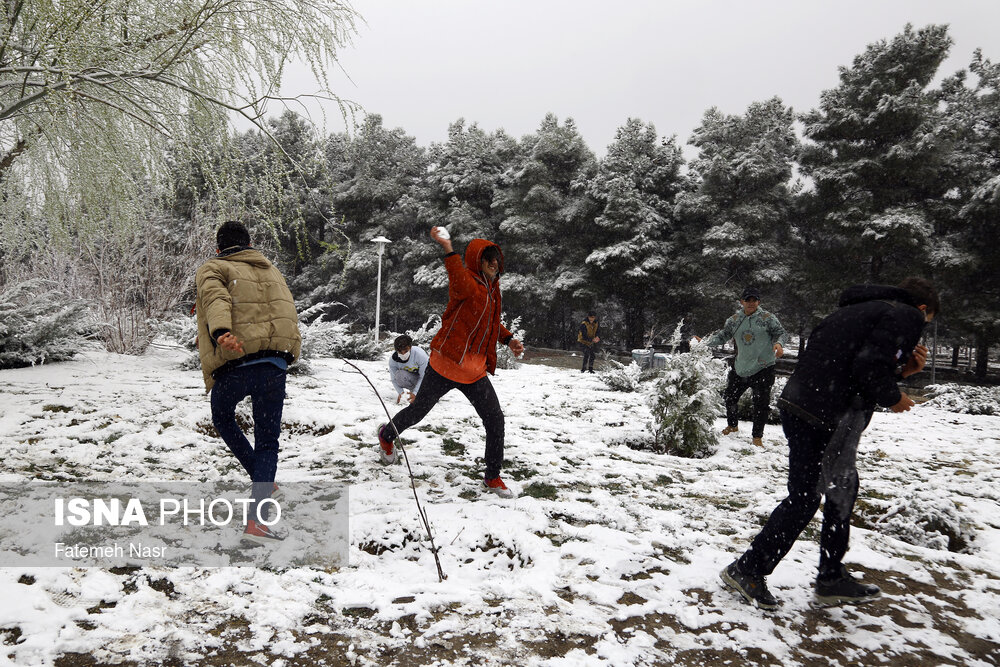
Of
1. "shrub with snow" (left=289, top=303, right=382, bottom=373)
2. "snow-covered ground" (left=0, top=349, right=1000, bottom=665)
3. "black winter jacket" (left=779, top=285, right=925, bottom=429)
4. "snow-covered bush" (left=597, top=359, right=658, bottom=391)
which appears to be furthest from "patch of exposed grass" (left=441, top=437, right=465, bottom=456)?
"snow-covered bush" (left=597, top=359, right=658, bottom=391)

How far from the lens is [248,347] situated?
2.67 m

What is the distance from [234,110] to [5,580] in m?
3.03

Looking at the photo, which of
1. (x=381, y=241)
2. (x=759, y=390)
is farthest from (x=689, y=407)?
(x=381, y=241)

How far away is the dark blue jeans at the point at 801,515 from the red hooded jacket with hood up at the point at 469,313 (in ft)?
6.42

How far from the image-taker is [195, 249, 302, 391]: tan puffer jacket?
8.58 feet

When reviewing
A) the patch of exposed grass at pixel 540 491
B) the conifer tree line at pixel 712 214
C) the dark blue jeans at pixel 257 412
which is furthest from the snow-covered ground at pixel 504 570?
the conifer tree line at pixel 712 214

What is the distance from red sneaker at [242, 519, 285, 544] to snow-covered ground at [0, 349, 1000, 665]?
27 centimetres

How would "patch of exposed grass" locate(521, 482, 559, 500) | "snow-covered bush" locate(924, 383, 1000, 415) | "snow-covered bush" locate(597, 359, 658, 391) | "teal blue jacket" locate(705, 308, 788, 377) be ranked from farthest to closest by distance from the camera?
"snow-covered bush" locate(597, 359, 658, 391)
"snow-covered bush" locate(924, 383, 1000, 415)
"teal blue jacket" locate(705, 308, 788, 377)
"patch of exposed grass" locate(521, 482, 559, 500)

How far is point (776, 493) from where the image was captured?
156 inches

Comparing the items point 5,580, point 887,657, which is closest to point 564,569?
point 887,657

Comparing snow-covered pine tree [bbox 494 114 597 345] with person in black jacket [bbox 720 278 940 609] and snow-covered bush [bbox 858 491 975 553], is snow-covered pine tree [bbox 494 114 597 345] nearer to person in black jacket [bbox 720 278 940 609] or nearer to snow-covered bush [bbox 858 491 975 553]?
snow-covered bush [bbox 858 491 975 553]

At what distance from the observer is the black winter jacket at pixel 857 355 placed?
2271 millimetres

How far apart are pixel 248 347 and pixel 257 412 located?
15.0 inches

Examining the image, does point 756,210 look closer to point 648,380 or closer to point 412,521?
point 648,380
